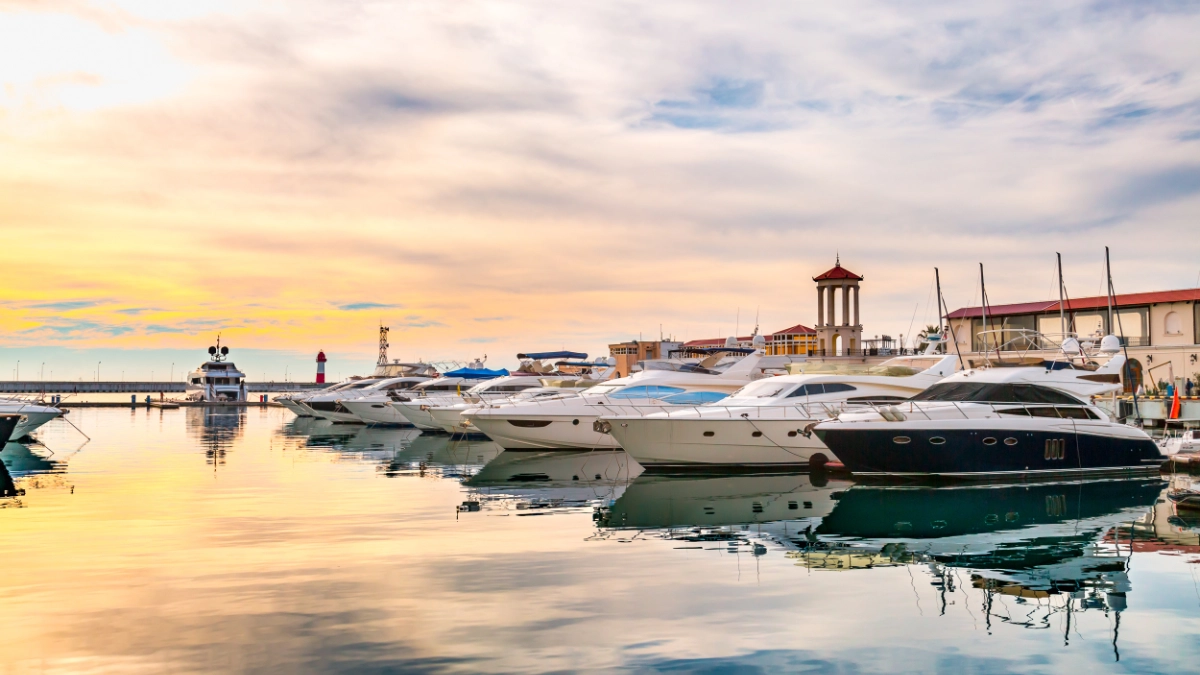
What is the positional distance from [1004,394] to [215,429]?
38.5m

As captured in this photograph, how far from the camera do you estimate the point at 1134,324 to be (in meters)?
53.5

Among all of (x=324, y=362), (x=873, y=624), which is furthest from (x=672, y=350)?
(x=324, y=362)

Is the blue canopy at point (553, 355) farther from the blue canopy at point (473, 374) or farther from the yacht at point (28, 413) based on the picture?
the yacht at point (28, 413)

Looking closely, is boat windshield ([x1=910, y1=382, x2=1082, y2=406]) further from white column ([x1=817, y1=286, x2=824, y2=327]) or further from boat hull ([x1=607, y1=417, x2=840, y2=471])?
white column ([x1=817, y1=286, x2=824, y2=327])

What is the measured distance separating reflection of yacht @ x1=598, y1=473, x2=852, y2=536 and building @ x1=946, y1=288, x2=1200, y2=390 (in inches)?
941

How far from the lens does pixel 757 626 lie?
10.0 m

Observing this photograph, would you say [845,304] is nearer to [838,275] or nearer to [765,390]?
[838,275]

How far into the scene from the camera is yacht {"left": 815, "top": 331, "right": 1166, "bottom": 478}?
22.5 metres

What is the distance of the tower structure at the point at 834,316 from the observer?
2196 inches

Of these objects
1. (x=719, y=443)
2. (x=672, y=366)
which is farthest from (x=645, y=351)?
(x=719, y=443)

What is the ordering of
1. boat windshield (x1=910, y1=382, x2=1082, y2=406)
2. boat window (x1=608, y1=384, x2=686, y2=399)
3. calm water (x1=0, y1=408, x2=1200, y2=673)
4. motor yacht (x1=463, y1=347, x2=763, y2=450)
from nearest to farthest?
1. calm water (x1=0, y1=408, x2=1200, y2=673)
2. boat windshield (x1=910, y1=382, x2=1082, y2=406)
3. motor yacht (x1=463, y1=347, x2=763, y2=450)
4. boat window (x1=608, y1=384, x2=686, y2=399)

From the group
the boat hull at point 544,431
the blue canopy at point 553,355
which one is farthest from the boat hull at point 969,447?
the blue canopy at point 553,355

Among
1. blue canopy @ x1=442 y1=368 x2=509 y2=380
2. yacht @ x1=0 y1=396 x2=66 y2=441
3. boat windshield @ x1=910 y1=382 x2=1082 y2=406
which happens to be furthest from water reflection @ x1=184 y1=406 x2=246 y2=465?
boat windshield @ x1=910 y1=382 x2=1082 y2=406

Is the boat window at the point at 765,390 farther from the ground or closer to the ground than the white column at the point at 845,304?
closer to the ground
